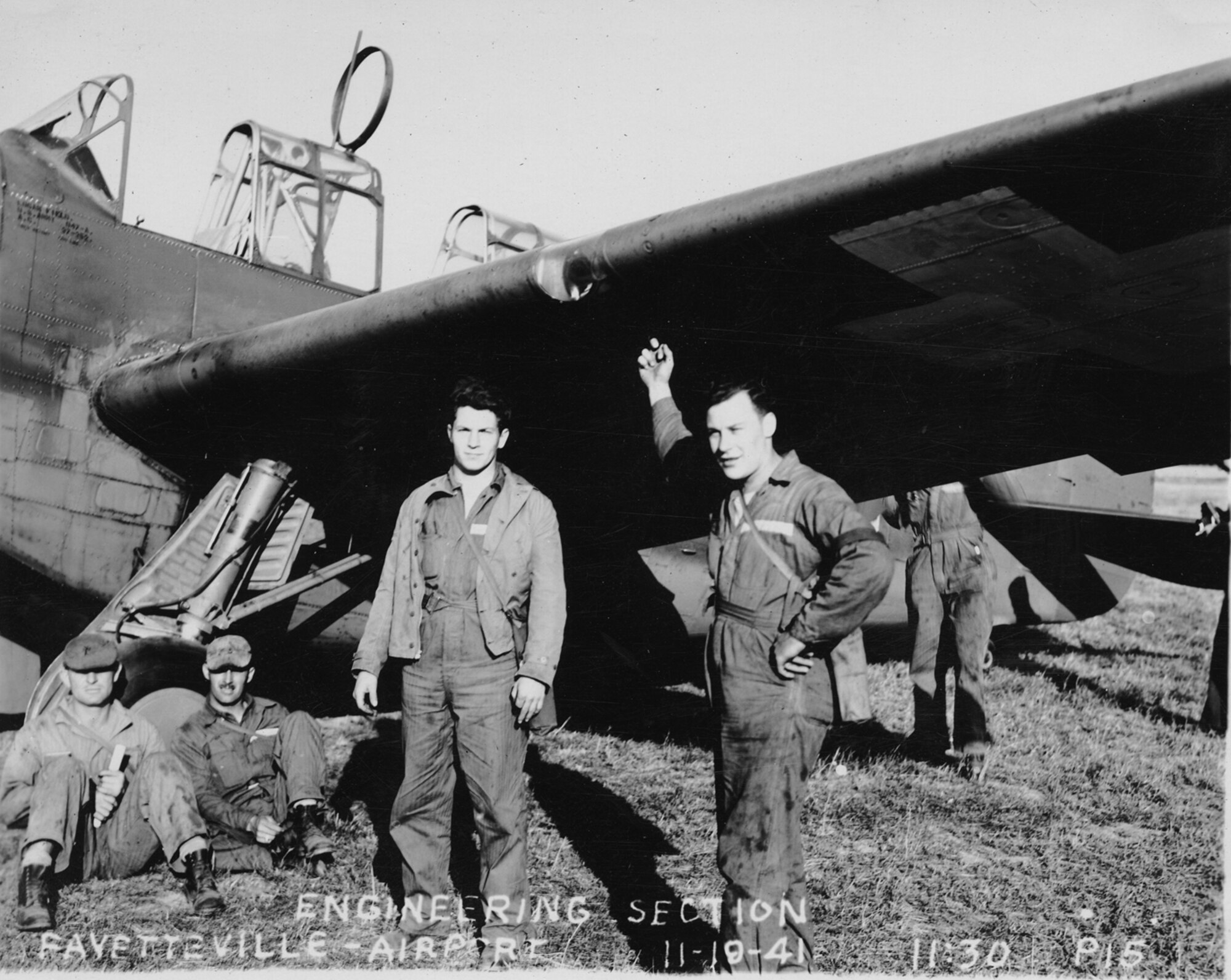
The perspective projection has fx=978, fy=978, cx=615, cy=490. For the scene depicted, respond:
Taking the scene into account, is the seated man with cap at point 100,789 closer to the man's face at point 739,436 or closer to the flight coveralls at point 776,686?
the flight coveralls at point 776,686

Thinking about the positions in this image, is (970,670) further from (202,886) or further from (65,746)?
(65,746)

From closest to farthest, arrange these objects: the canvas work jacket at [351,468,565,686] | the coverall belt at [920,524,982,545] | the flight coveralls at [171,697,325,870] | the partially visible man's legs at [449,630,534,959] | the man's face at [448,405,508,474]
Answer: the partially visible man's legs at [449,630,534,959] < the canvas work jacket at [351,468,565,686] < the man's face at [448,405,508,474] < the flight coveralls at [171,697,325,870] < the coverall belt at [920,524,982,545]

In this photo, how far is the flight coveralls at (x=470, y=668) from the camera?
2.92 meters

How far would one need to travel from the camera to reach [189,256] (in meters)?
5.24

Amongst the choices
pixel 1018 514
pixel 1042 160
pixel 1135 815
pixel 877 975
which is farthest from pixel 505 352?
pixel 1018 514

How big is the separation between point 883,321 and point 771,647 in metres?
1.23

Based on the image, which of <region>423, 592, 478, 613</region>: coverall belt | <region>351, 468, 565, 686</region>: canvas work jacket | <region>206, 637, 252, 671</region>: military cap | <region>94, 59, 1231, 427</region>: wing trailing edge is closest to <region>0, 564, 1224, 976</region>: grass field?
<region>206, 637, 252, 671</region>: military cap

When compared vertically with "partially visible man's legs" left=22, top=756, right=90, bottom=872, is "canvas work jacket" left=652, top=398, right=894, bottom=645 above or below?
above

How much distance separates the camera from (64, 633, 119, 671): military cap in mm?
3512

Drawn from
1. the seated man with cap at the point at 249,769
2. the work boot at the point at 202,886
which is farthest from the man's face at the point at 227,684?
the work boot at the point at 202,886

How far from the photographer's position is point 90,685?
3.51m

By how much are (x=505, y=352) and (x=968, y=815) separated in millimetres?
2949

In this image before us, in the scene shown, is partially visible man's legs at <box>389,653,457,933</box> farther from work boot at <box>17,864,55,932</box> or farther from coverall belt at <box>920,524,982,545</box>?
coverall belt at <box>920,524,982,545</box>

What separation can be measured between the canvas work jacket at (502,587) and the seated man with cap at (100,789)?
101 centimetres
